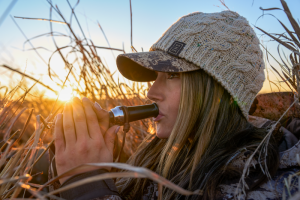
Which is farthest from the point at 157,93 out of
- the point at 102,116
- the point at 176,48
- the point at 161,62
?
the point at 102,116

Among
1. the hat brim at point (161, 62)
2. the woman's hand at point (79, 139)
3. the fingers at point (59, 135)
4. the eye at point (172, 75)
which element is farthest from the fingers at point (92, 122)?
the eye at point (172, 75)

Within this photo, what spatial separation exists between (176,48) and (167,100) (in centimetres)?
36

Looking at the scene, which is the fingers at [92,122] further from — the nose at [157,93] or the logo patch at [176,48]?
the logo patch at [176,48]

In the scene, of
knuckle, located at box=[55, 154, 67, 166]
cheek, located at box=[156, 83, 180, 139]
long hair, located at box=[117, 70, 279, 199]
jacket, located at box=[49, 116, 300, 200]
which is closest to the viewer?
jacket, located at box=[49, 116, 300, 200]

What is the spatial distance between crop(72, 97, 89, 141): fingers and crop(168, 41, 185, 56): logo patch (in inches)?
26.7

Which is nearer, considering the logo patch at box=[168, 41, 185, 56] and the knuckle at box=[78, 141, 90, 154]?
the knuckle at box=[78, 141, 90, 154]

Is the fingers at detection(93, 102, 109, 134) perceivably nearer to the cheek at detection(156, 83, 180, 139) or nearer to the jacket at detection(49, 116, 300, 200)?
the jacket at detection(49, 116, 300, 200)

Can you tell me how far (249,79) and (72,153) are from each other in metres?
1.22

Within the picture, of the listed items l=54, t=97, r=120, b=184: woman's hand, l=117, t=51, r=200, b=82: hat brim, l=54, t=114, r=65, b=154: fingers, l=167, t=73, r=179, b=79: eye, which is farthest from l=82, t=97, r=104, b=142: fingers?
l=167, t=73, r=179, b=79: eye

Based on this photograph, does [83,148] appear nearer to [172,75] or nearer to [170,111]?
[170,111]

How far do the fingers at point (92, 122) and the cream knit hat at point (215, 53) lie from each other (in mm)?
443

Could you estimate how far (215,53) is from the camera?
4.06 ft

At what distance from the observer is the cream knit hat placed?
1237 mm

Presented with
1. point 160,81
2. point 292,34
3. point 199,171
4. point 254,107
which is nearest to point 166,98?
point 160,81
